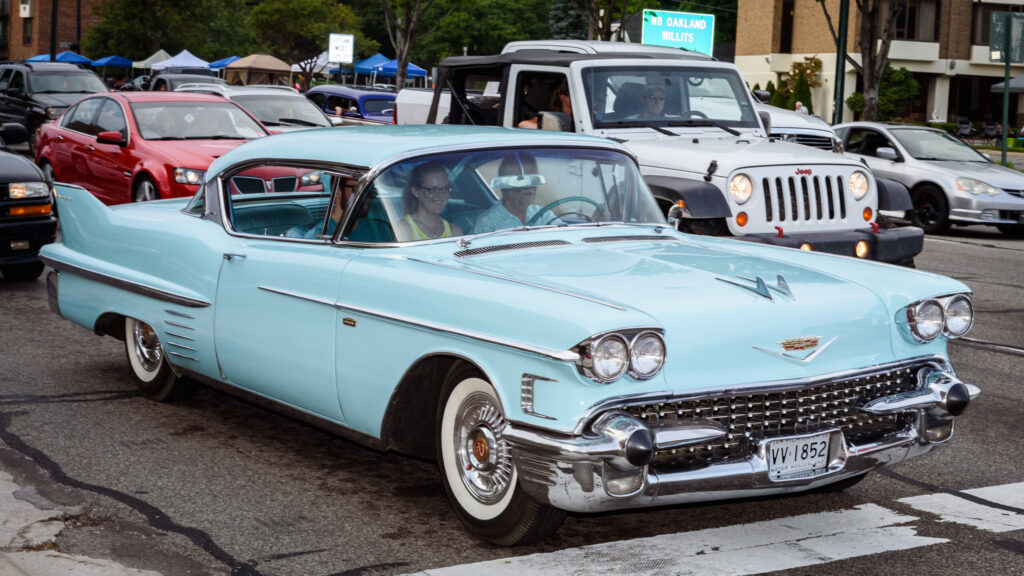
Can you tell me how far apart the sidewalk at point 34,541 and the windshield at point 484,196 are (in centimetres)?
169

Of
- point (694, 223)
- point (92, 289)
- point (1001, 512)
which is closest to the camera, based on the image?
point (1001, 512)

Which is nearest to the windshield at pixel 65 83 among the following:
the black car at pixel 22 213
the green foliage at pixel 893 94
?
the black car at pixel 22 213

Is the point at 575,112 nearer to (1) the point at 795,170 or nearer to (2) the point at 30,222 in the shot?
(1) the point at 795,170

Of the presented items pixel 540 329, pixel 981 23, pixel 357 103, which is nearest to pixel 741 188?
pixel 540 329

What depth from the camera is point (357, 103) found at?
2333cm

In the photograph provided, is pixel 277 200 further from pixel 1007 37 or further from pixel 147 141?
pixel 1007 37

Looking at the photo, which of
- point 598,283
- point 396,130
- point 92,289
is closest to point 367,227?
point 396,130

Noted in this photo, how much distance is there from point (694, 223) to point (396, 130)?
12.5 ft

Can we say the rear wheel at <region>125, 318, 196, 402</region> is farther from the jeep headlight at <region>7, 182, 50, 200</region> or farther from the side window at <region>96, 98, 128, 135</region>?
the side window at <region>96, 98, 128, 135</region>

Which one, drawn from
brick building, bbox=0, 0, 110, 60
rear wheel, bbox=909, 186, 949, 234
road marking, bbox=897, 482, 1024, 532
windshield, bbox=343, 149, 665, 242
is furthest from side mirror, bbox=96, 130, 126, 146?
brick building, bbox=0, 0, 110, 60

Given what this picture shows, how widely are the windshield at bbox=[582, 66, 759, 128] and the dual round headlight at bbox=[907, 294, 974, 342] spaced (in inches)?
216

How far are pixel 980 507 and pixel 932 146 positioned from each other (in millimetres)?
14132

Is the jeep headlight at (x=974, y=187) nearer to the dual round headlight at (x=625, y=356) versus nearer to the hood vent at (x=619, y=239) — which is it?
the hood vent at (x=619, y=239)

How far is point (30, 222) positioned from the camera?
1088 cm
